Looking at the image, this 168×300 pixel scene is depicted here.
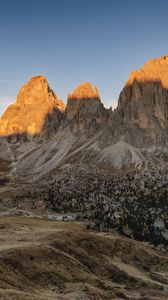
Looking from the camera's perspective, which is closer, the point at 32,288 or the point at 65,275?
the point at 32,288

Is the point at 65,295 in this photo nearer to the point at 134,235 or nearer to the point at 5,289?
the point at 5,289

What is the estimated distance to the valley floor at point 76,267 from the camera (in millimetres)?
66812

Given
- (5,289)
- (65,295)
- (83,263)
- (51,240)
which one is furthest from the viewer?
(51,240)

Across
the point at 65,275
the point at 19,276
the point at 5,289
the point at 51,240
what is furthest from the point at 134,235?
the point at 5,289

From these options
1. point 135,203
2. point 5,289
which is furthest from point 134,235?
point 5,289

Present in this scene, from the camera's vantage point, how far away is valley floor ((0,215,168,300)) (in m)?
66.8

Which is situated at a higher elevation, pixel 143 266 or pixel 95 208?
pixel 95 208

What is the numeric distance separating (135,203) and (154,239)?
146 ft

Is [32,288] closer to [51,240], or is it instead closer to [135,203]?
[51,240]

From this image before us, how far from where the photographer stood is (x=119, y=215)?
170250 millimetres

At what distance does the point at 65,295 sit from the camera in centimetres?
6581

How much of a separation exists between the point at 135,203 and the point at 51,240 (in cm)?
9279

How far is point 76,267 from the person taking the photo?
83.2 metres

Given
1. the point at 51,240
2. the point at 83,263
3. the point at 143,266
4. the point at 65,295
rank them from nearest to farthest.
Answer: the point at 65,295
the point at 83,263
the point at 51,240
the point at 143,266
